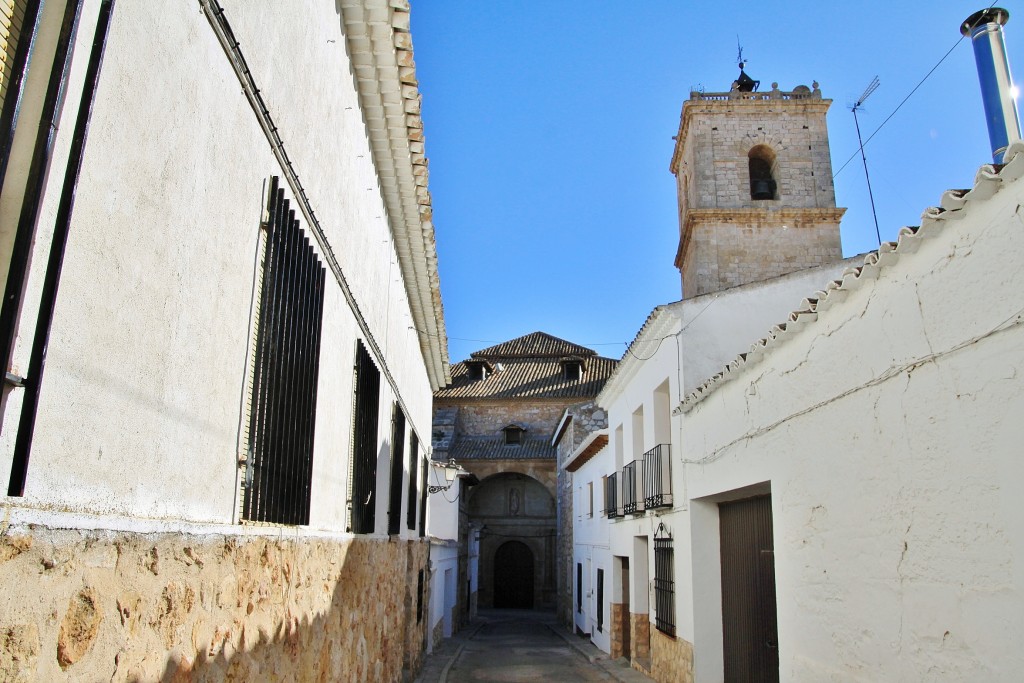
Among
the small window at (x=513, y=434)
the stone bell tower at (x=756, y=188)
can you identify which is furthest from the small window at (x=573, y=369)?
the stone bell tower at (x=756, y=188)

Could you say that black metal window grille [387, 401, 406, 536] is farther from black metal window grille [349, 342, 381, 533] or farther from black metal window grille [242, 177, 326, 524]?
black metal window grille [242, 177, 326, 524]

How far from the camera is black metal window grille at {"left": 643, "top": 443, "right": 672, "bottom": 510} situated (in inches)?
375

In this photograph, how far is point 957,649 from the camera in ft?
11.9

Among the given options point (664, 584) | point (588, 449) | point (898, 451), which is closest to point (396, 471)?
point (664, 584)

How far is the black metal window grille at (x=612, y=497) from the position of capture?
13.4 metres

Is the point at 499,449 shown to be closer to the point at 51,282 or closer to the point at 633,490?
the point at 633,490

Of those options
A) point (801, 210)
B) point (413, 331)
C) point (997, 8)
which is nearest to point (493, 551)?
point (801, 210)

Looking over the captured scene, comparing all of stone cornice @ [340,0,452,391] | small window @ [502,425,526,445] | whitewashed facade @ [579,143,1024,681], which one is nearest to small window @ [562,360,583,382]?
small window @ [502,425,526,445]

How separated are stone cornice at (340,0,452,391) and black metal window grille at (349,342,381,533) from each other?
5.36 ft

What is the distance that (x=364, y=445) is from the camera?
6.34m

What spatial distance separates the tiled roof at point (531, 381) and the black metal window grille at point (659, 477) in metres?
20.5

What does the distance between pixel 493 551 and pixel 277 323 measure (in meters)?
26.9

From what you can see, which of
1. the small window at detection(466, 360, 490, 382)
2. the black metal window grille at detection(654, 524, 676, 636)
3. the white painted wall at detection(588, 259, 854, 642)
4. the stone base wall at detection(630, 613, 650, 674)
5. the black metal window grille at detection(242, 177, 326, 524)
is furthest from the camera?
the small window at detection(466, 360, 490, 382)

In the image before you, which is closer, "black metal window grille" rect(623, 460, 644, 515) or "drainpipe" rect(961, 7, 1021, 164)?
"drainpipe" rect(961, 7, 1021, 164)
